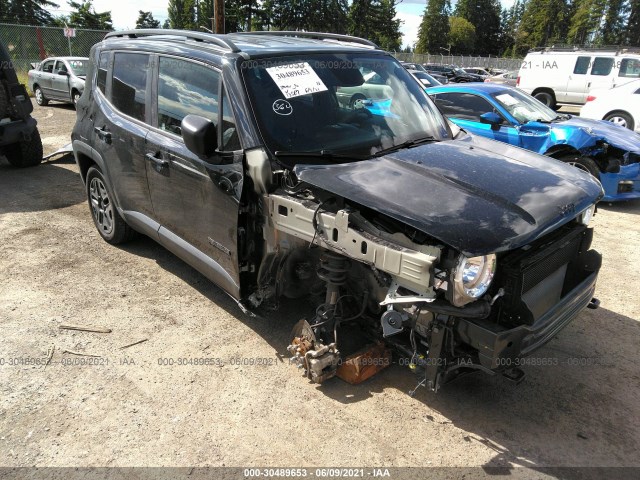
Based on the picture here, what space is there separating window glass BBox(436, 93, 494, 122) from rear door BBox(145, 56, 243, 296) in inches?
191

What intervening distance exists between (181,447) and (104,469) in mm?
397

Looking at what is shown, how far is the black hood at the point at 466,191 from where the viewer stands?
7.93ft

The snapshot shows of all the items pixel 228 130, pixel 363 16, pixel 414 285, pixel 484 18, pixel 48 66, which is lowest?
pixel 48 66

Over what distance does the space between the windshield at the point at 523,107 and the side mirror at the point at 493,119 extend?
11.8 inches

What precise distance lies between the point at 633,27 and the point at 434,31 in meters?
29.0

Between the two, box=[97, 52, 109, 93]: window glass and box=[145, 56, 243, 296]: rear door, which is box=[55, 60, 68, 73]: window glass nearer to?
box=[97, 52, 109, 93]: window glass

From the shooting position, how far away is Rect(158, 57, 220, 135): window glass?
11.3 feet

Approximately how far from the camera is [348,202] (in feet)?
9.15

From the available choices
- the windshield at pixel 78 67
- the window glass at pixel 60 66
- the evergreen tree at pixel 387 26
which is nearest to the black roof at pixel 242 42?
the windshield at pixel 78 67

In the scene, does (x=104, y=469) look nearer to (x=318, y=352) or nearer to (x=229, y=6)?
(x=318, y=352)

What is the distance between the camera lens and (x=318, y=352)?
309 centimetres

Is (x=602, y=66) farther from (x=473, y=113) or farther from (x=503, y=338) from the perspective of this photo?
(x=503, y=338)

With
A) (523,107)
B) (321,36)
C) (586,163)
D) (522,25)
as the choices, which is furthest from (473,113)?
(522,25)

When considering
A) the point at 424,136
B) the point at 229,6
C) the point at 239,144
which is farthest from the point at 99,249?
the point at 229,6
